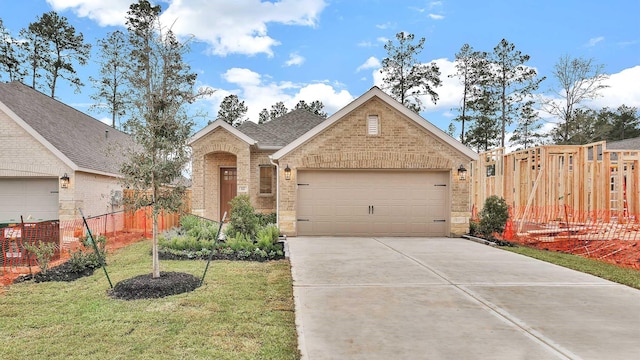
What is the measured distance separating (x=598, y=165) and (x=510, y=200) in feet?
12.0

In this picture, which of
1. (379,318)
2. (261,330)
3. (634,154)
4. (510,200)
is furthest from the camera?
(510,200)

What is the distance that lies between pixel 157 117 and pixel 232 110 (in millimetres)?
34787

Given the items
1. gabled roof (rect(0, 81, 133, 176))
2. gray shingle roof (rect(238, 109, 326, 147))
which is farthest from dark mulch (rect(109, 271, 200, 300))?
gray shingle roof (rect(238, 109, 326, 147))

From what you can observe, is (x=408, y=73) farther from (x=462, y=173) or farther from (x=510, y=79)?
(x=462, y=173)

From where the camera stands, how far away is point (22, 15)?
2672cm

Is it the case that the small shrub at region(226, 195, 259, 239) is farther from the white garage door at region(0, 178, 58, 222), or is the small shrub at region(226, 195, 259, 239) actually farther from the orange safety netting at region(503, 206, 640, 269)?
the orange safety netting at region(503, 206, 640, 269)

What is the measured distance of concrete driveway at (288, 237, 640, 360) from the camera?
411 centimetres

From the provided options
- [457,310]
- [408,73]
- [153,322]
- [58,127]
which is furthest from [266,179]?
[408,73]

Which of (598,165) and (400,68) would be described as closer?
(598,165)

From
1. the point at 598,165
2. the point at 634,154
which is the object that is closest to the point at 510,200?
the point at 598,165

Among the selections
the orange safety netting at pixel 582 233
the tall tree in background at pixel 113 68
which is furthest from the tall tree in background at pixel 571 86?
the tall tree in background at pixel 113 68

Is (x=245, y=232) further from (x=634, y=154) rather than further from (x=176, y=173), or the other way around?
(x=634, y=154)

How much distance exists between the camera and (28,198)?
47.5 ft

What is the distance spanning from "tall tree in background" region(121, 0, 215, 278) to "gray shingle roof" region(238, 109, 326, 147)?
10.1 metres
